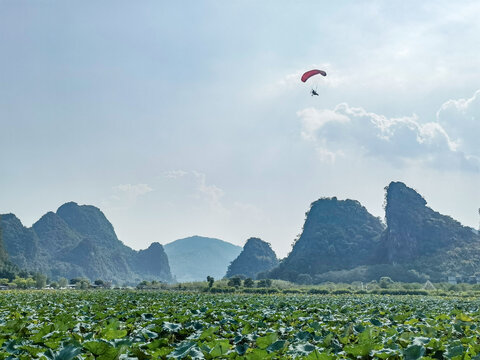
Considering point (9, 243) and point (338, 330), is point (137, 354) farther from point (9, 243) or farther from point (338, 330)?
point (9, 243)

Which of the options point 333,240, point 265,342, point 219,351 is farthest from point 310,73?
point 333,240

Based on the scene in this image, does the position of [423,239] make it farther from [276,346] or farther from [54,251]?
[54,251]

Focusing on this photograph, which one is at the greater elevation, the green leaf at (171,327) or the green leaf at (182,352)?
the green leaf at (182,352)

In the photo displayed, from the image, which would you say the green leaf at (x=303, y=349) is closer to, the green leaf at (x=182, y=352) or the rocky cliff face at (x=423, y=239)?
the green leaf at (x=182, y=352)

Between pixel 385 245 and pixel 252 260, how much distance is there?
56.4m

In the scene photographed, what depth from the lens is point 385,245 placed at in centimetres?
10575

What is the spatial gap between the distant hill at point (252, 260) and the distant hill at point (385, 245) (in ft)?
89.7

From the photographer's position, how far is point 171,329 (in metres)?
6.23

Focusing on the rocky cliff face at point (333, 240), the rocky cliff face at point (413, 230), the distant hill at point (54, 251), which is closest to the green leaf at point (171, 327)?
the rocky cliff face at point (333, 240)

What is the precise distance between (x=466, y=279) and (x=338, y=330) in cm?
8429

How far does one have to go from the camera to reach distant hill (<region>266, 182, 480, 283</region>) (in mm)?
89125

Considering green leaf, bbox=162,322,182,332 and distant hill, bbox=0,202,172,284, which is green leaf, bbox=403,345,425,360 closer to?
green leaf, bbox=162,322,182,332

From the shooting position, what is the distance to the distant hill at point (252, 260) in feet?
480

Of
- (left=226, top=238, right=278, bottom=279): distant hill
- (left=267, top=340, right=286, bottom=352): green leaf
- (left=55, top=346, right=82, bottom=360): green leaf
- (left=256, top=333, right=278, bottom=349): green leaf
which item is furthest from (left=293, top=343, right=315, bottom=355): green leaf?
(left=226, top=238, right=278, bottom=279): distant hill
